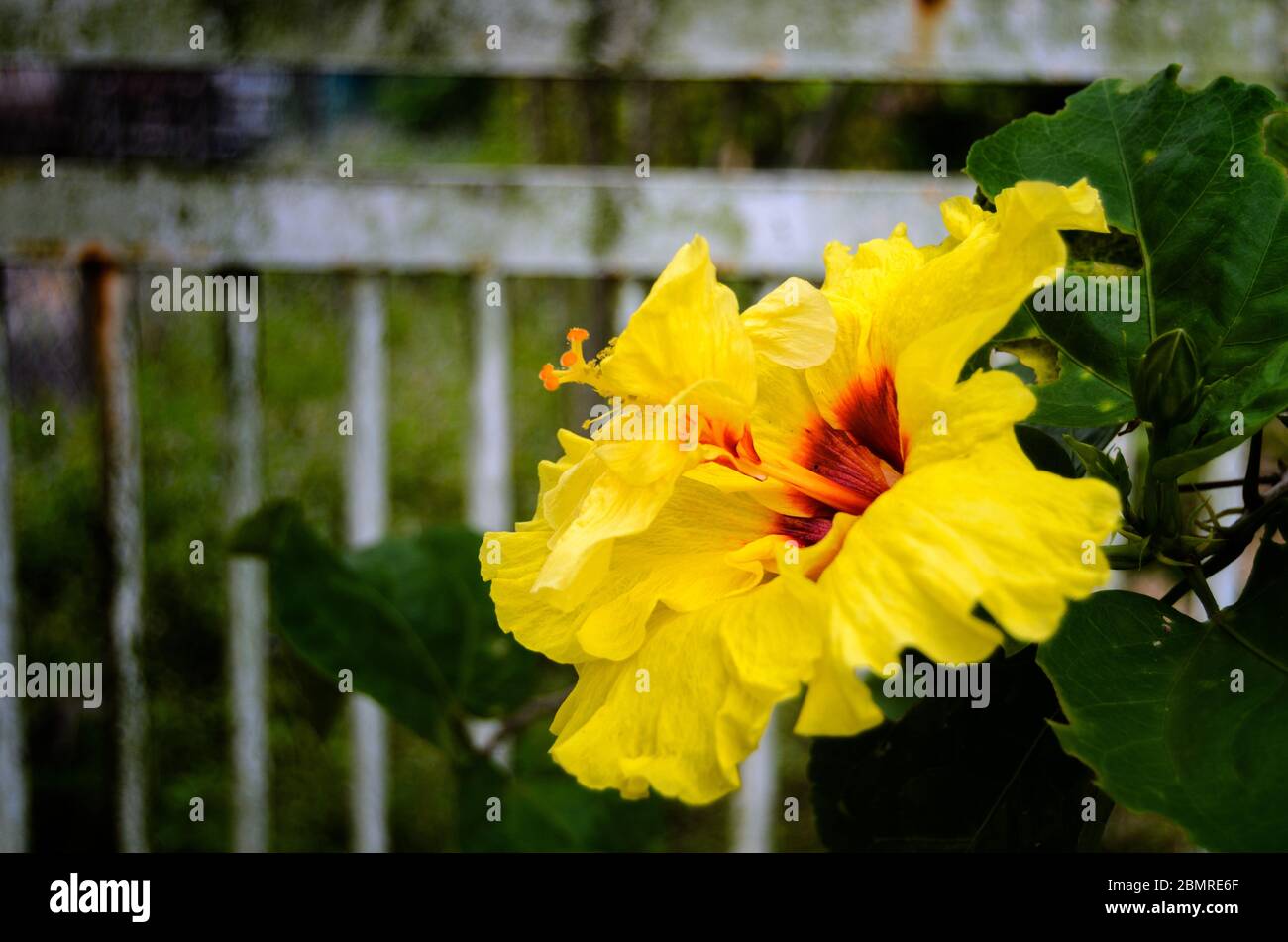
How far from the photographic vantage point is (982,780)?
1.42ft

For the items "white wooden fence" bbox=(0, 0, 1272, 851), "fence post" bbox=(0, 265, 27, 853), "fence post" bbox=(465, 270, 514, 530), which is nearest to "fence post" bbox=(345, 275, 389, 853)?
"white wooden fence" bbox=(0, 0, 1272, 851)

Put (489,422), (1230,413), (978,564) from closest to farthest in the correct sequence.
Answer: (978,564)
(1230,413)
(489,422)

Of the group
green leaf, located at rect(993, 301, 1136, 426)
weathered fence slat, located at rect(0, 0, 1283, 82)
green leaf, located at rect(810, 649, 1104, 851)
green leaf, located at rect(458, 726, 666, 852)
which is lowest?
green leaf, located at rect(458, 726, 666, 852)

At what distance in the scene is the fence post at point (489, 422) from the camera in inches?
50.8

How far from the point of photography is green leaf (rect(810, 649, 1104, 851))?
42 centimetres

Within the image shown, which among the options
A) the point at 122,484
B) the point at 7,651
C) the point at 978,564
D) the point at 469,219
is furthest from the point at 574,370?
the point at 7,651

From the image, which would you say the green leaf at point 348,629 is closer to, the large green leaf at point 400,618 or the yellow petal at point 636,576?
the large green leaf at point 400,618

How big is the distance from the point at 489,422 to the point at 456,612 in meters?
0.48

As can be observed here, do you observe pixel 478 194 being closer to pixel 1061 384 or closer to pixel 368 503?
pixel 368 503

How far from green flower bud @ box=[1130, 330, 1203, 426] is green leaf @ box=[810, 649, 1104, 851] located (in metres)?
0.12

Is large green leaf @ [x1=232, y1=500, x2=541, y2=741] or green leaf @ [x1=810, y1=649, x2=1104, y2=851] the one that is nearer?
green leaf @ [x1=810, y1=649, x2=1104, y2=851]

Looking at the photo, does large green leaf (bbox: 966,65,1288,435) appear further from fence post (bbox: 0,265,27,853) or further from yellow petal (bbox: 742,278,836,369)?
fence post (bbox: 0,265,27,853)
